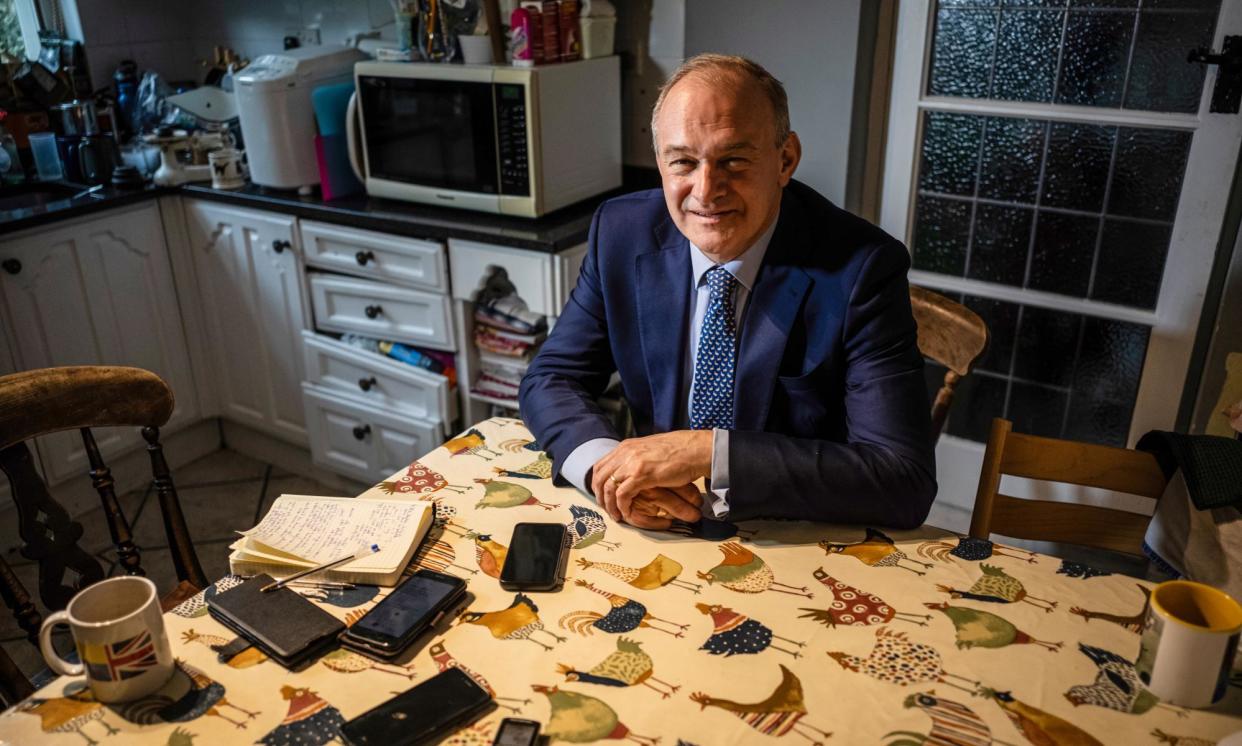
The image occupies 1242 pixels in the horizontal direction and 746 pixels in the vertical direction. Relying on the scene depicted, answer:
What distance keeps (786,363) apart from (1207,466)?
57 cm

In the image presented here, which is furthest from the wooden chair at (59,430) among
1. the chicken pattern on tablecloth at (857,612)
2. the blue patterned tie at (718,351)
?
the chicken pattern on tablecloth at (857,612)

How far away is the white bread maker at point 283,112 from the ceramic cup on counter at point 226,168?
90mm

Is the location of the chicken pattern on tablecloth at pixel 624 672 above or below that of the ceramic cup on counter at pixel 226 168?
below

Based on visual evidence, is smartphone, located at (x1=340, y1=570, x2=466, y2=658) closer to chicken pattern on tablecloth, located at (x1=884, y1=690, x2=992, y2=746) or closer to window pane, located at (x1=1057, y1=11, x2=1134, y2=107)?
chicken pattern on tablecloth, located at (x1=884, y1=690, x2=992, y2=746)

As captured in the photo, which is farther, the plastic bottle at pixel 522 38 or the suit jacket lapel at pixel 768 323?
the plastic bottle at pixel 522 38

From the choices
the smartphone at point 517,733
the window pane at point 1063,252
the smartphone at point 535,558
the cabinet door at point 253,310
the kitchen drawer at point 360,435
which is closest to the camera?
the smartphone at point 517,733

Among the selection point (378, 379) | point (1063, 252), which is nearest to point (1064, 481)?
point (1063, 252)

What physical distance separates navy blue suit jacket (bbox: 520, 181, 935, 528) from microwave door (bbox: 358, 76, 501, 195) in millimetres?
908

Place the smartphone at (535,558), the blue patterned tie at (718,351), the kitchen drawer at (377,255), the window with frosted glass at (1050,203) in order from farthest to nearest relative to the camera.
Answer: the kitchen drawer at (377,255) < the window with frosted glass at (1050,203) < the blue patterned tie at (718,351) < the smartphone at (535,558)

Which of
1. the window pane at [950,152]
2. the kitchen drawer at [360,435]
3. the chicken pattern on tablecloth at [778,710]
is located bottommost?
the kitchen drawer at [360,435]

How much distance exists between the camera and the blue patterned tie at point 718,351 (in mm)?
1439

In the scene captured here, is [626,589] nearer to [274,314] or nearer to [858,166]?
[858,166]

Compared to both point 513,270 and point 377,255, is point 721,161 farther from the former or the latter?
point 377,255

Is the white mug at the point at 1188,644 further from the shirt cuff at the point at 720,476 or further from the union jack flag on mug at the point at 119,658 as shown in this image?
the union jack flag on mug at the point at 119,658
